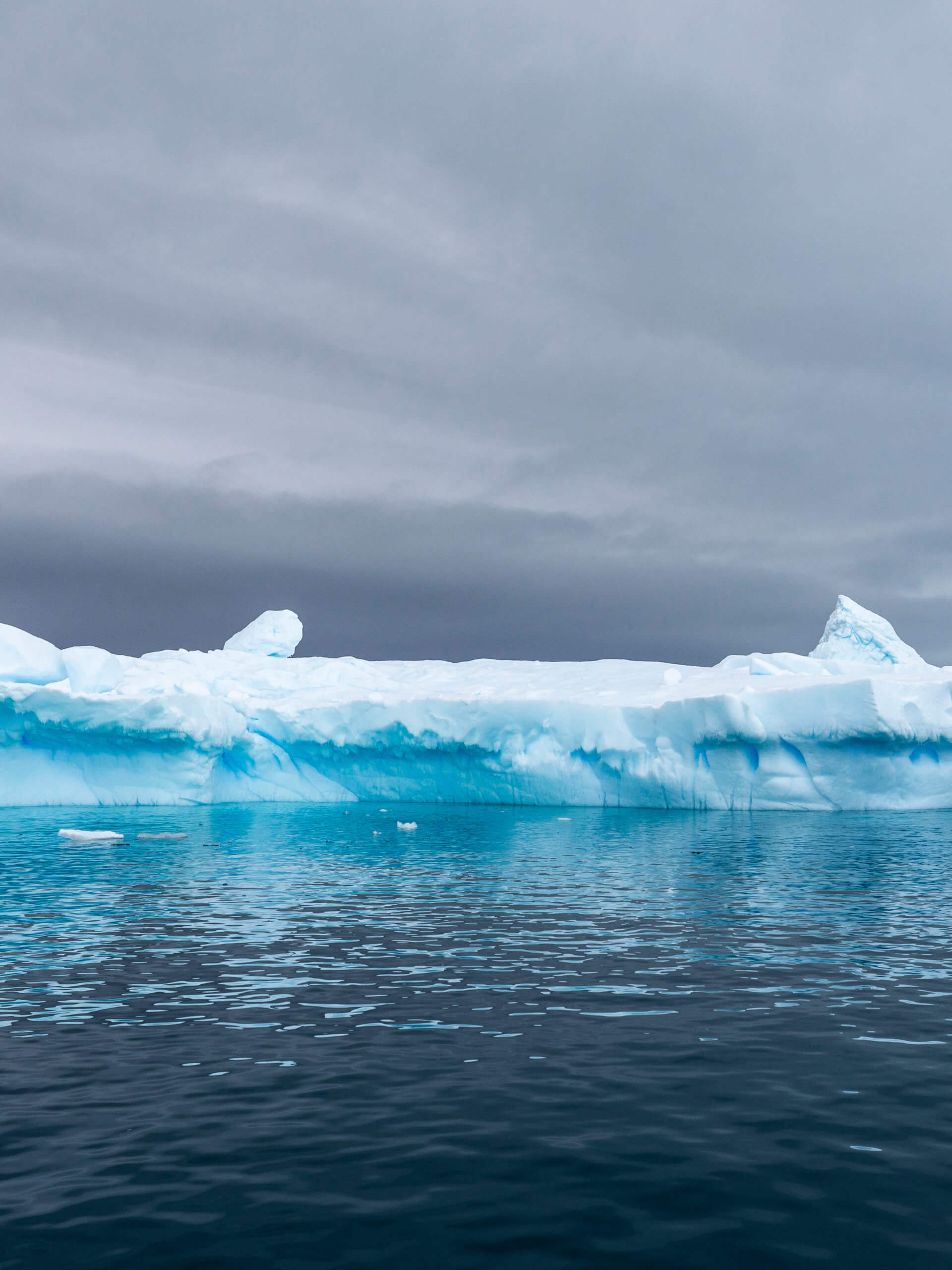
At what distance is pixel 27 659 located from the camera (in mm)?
36938

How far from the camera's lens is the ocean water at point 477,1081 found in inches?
198

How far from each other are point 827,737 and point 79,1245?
30924 mm

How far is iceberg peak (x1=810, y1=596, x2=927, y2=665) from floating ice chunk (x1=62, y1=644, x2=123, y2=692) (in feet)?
118

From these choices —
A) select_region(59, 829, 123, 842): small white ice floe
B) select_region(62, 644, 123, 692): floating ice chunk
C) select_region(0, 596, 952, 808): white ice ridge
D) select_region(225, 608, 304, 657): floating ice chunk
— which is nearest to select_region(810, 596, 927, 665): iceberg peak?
select_region(0, 596, 952, 808): white ice ridge

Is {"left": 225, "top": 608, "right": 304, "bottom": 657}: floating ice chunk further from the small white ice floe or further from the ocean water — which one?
the ocean water

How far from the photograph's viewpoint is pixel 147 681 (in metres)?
42.2

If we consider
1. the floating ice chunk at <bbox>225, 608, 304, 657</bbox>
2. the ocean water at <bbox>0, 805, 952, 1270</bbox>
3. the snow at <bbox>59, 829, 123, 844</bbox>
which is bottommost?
the snow at <bbox>59, 829, 123, 844</bbox>

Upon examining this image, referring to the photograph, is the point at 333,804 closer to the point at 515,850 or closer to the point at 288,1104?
the point at 515,850

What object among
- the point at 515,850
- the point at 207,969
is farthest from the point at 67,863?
the point at 207,969

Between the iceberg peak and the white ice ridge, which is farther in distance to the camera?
the iceberg peak

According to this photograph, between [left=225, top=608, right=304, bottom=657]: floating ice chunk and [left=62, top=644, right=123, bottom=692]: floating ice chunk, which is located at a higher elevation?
[left=225, top=608, right=304, bottom=657]: floating ice chunk

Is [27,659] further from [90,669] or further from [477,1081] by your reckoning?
[477,1081]

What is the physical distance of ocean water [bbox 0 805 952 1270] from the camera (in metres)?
5.04

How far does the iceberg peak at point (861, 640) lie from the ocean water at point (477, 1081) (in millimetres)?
39420
